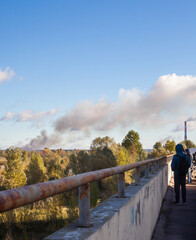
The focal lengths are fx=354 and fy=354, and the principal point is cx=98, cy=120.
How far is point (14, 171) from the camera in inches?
3366

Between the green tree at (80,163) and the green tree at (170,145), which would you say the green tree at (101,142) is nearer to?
the green tree at (80,163)

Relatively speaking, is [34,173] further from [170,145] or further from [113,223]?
[170,145]

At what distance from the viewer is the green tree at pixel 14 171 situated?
8307cm

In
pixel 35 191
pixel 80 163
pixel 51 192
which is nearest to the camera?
pixel 35 191

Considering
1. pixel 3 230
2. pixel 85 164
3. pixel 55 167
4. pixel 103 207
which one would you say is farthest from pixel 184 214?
pixel 55 167

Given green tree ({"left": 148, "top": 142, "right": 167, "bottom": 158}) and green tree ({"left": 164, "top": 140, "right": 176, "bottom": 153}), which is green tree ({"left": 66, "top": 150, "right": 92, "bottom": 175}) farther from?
green tree ({"left": 164, "top": 140, "right": 176, "bottom": 153})

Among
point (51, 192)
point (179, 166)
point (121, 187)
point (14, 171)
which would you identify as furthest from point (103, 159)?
point (51, 192)

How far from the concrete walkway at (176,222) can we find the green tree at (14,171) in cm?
7480

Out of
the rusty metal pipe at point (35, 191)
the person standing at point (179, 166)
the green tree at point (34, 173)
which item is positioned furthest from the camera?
the green tree at point (34, 173)

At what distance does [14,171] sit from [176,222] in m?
81.0

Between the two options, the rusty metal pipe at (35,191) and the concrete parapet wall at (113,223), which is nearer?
the rusty metal pipe at (35,191)

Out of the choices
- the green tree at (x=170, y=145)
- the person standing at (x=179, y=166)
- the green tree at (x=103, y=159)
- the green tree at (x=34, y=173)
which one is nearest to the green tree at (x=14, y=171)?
the green tree at (x=34, y=173)

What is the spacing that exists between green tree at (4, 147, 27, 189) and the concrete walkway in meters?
74.8

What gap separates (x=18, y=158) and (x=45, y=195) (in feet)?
300
